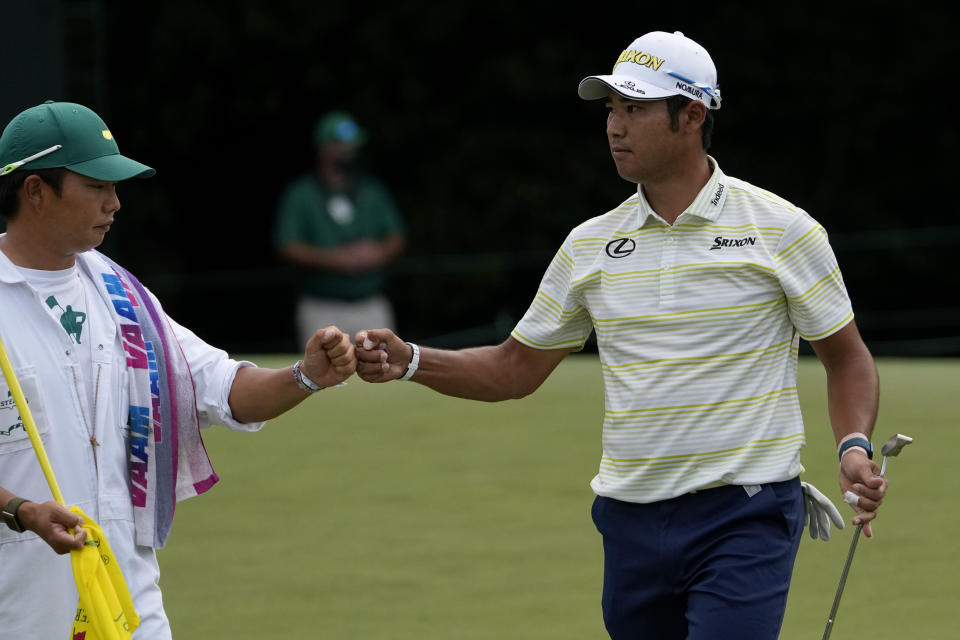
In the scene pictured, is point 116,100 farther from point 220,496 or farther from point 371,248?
point 220,496

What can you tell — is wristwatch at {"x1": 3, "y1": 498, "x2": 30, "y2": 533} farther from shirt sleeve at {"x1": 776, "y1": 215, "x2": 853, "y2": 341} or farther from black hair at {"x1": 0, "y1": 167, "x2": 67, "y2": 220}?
shirt sleeve at {"x1": 776, "y1": 215, "x2": 853, "y2": 341}

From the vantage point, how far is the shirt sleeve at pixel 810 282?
15.1ft

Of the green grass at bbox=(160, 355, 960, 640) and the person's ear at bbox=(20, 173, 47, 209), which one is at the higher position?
the person's ear at bbox=(20, 173, 47, 209)

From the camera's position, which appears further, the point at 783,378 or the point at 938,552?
the point at 938,552

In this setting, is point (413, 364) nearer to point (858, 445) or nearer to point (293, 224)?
point (858, 445)

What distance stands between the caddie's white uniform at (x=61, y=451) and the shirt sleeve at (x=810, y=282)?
5.81ft

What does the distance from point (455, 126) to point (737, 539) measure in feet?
59.1

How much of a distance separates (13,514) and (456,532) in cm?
457

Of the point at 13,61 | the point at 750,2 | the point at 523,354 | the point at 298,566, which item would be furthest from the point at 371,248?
the point at 750,2

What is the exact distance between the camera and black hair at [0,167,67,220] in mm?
4477

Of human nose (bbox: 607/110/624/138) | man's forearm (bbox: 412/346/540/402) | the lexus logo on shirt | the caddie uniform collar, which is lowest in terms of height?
man's forearm (bbox: 412/346/540/402)

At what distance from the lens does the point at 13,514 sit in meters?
4.22

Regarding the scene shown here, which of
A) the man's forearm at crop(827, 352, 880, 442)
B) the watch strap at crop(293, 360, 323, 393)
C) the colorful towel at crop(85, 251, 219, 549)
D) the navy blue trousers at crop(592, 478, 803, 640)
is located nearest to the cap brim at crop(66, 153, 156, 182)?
the colorful towel at crop(85, 251, 219, 549)

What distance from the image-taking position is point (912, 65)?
21.0 m
